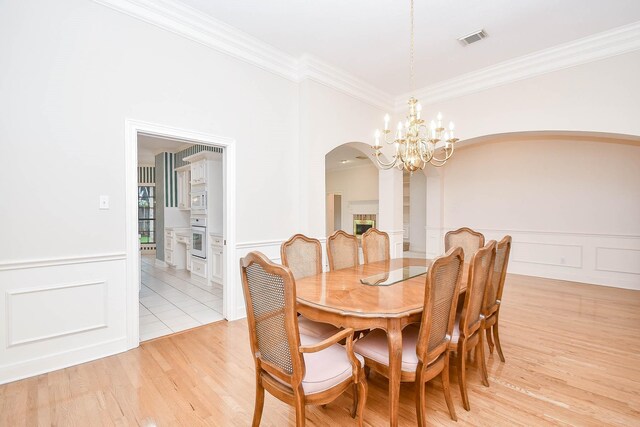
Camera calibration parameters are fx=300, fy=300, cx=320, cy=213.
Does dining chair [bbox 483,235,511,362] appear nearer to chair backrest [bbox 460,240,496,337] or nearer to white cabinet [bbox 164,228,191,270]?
chair backrest [bbox 460,240,496,337]

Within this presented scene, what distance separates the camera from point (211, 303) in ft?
13.3

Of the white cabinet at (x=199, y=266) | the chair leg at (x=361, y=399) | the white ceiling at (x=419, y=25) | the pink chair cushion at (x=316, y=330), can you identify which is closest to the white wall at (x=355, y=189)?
the white ceiling at (x=419, y=25)

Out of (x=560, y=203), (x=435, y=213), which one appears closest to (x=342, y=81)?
(x=435, y=213)

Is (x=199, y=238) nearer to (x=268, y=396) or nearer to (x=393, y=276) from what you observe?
(x=268, y=396)

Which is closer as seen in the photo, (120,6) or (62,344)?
(62,344)

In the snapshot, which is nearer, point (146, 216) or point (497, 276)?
point (497, 276)

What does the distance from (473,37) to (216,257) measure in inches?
181

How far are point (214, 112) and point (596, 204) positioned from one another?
6267mm

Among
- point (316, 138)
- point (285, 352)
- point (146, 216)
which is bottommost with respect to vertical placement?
point (285, 352)

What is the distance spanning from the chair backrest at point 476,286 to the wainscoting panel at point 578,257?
14.8 ft

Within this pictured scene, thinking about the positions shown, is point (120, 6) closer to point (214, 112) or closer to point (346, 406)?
point (214, 112)

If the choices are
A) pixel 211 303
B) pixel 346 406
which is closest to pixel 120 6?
pixel 211 303

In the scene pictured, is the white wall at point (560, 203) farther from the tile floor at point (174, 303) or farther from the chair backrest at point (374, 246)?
the tile floor at point (174, 303)

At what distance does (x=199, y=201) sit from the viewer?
5.61 meters
